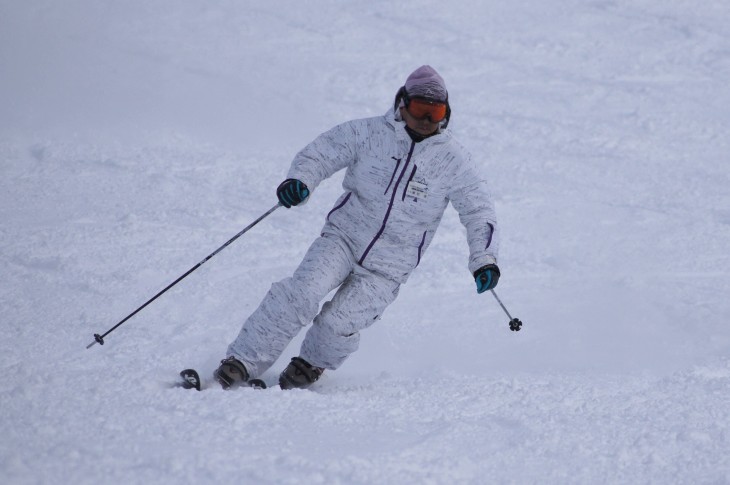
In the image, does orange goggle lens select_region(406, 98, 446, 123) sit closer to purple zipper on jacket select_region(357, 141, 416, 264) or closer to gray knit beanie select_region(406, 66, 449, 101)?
gray knit beanie select_region(406, 66, 449, 101)

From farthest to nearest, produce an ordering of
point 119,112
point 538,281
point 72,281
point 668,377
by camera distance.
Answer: point 119,112 → point 538,281 → point 72,281 → point 668,377

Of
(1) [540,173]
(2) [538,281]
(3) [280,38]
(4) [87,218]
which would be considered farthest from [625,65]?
(4) [87,218]

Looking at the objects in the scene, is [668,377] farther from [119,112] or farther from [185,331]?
[119,112]

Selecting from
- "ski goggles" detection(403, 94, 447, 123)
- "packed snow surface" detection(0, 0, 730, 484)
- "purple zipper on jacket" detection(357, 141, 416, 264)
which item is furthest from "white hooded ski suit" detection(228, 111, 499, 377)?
"packed snow surface" detection(0, 0, 730, 484)

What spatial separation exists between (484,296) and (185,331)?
185 cm

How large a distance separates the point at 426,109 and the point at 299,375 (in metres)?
1.33

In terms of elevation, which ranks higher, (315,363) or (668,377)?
(668,377)

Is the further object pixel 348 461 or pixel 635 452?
pixel 635 452

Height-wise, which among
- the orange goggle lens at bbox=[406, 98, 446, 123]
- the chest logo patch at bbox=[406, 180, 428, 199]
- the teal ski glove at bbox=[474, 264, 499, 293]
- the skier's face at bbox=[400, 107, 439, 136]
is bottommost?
the teal ski glove at bbox=[474, 264, 499, 293]

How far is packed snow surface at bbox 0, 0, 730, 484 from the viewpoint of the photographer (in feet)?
11.2

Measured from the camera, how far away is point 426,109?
4094 millimetres

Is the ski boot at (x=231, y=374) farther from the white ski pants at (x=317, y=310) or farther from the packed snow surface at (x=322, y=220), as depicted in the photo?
the packed snow surface at (x=322, y=220)

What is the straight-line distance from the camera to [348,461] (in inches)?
125

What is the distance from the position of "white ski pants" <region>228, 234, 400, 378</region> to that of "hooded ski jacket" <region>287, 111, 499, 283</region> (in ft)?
0.27
